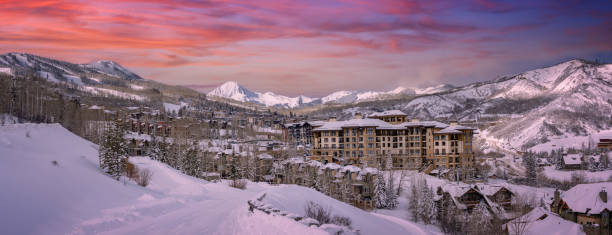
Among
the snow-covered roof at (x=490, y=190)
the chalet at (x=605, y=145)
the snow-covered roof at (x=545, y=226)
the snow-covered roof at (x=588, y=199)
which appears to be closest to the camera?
the snow-covered roof at (x=545, y=226)

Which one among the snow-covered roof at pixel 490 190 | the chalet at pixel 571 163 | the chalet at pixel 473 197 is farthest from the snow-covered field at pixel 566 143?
the chalet at pixel 473 197

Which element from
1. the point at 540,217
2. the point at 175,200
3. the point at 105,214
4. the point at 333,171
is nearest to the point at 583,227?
the point at 540,217

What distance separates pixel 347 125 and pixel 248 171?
23.9 m

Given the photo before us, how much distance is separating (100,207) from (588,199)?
142ft

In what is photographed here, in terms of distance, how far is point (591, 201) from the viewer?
127ft

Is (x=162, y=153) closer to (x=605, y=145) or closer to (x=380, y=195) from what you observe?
(x=380, y=195)

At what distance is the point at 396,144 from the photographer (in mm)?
77438

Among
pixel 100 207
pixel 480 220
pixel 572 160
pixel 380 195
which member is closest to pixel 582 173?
pixel 572 160

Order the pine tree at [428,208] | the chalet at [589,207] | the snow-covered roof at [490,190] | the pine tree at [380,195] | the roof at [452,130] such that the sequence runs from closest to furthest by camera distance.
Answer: the chalet at [589,207]
the pine tree at [428,208]
the snow-covered roof at [490,190]
the pine tree at [380,195]
the roof at [452,130]

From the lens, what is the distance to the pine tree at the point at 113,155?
3006 cm

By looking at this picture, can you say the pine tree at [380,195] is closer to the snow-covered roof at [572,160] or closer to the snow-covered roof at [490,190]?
the snow-covered roof at [490,190]

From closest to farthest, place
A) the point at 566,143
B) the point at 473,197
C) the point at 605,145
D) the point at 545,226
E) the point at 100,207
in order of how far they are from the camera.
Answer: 1. the point at 100,207
2. the point at 545,226
3. the point at 473,197
4. the point at 605,145
5. the point at 566,143

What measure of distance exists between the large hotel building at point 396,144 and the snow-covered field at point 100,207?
161 feet

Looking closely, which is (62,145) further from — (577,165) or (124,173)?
(577,165)
